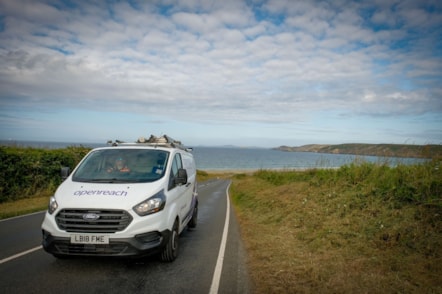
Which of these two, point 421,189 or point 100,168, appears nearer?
point 100,168

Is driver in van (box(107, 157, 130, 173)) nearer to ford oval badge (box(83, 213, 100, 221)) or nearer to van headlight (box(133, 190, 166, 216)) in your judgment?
van headlight (box(133, 190, 166, 216))

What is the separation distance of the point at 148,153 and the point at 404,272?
518cm

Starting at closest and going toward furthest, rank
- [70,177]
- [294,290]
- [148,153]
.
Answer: [294,290] < [70,177] < [148,153]

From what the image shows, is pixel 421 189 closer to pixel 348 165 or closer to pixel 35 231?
pixel 348 165

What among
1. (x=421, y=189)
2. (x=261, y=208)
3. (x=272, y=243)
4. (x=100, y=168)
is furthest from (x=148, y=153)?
(x=261, y=208)

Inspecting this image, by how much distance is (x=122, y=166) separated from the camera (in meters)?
6.07

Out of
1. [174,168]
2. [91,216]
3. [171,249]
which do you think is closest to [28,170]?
[174,168]

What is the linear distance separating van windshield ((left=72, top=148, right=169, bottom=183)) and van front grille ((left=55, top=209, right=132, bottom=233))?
2.86 feet

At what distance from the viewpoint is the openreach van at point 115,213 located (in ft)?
15.5

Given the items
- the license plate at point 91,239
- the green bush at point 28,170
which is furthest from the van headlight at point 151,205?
the green bush at point 28,170

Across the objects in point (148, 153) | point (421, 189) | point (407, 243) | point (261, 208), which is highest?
point (148, 153)

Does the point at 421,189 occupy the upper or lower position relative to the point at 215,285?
upper

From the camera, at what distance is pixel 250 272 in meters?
5.35

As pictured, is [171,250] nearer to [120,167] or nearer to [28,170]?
[120,167]
